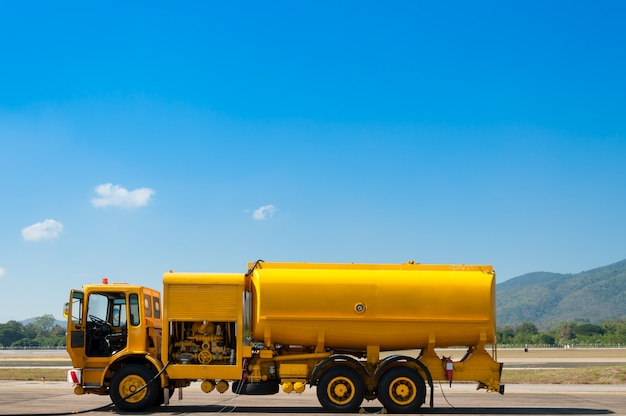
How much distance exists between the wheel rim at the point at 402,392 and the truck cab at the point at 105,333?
6.09 meters

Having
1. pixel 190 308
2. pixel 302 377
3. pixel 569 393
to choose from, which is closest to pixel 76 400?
pixel 190 308

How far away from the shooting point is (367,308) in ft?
58.9

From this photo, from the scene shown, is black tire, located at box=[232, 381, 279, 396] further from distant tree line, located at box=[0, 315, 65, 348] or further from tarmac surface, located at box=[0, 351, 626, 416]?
distant tree line, located at box=[0, 315, 65, 348]

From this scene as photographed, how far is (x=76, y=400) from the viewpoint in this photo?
850 inches

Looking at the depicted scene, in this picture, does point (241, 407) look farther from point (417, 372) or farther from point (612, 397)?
point (612, 397)

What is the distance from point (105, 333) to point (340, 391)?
250 inches

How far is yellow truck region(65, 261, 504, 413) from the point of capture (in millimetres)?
17672

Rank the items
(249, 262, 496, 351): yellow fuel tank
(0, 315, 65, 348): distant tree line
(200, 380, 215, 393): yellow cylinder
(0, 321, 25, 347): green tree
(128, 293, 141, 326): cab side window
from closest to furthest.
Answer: (200, 380, 215, 393): yellow cylinder → (249, 262, 496, 351): yellow fuel tank → (128, 293, 141, 326): cab side window → (0, 315, 65, 348): distant tree line → (0, 321, 25, 347): green tree

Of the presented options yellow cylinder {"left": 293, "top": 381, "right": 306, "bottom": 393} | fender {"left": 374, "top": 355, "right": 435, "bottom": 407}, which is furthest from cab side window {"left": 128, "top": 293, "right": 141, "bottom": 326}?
fender {"left": 374, "top": 355, "right": 435, "bottom": 407}

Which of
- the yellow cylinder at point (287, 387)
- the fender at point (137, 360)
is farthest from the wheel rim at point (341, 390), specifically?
the fender at point (137, 360)

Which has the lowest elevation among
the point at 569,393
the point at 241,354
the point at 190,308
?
the point at 569,393

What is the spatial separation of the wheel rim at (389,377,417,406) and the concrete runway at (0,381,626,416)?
1.99ft

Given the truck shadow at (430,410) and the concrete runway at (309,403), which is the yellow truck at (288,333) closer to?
the truck shadow at (430,410)

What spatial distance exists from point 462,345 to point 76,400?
1200 centimetres
